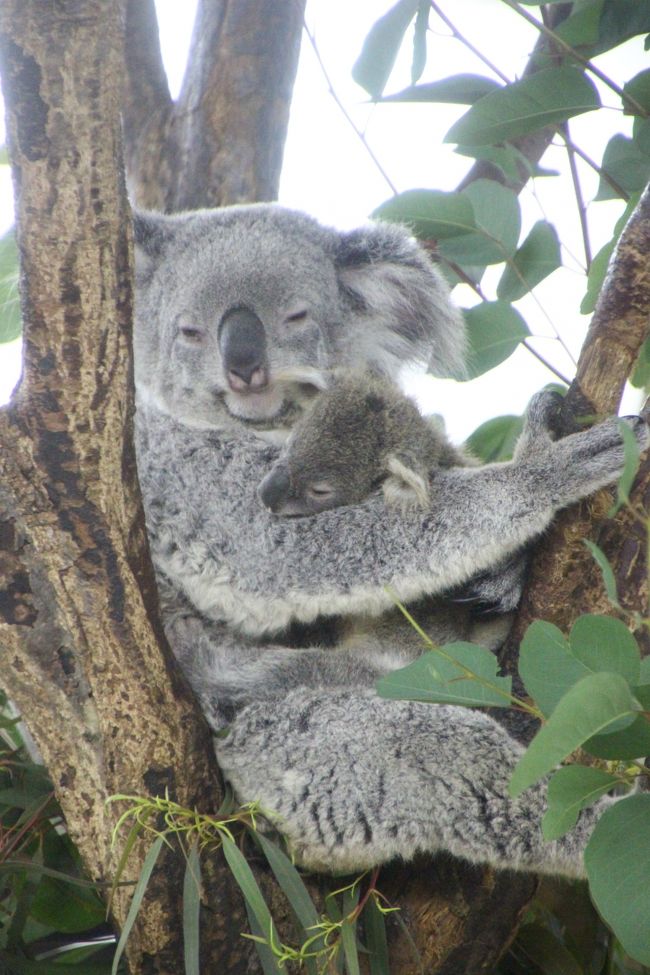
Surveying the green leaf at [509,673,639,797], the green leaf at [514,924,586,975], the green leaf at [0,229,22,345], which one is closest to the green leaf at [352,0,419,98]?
the green leaf at [0,229,22,345]

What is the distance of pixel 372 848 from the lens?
1.97m

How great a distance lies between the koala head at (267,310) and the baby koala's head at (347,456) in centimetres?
18

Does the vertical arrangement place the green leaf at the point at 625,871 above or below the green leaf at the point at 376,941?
above

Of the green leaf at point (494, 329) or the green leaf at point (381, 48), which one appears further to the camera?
the green leaf at point (494, 329)

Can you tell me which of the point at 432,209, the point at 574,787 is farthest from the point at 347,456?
the point at 574,787

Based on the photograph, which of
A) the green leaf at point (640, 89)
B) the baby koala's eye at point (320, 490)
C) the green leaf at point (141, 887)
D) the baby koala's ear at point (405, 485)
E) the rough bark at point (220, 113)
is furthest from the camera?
the rough bark at point (220, 113)

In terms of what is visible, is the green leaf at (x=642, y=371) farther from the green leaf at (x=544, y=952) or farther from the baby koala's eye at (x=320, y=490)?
the green leaf at (x=544, y=952)

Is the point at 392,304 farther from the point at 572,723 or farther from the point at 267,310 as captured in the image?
the point at 572,723

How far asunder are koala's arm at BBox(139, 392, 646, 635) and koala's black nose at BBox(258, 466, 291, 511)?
59mm

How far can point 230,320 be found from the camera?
8.10 ft

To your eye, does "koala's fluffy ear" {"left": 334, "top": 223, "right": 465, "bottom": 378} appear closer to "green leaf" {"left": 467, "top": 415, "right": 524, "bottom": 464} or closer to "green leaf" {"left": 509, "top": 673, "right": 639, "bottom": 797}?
"green leaf" {"left": 467, "top": 415, "right": 524, "bottom": 464}

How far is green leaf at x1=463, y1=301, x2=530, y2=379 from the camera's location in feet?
8.40

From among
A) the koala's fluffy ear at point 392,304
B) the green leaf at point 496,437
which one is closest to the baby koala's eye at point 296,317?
the koala's fluffy ear at point 392,304

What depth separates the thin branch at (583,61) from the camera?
2.26 meters
